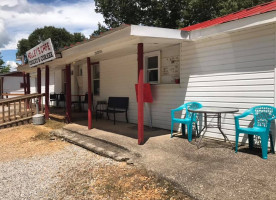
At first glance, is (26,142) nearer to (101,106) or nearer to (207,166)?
(101,106)

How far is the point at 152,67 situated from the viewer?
23.9 ft

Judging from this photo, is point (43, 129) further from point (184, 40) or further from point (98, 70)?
point (184, 40)

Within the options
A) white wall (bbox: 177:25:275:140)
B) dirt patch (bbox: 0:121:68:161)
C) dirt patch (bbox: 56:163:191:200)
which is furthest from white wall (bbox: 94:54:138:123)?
dirt patch (bbox: 56:163:191:200)

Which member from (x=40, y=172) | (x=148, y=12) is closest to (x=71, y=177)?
(x=40, y=172)

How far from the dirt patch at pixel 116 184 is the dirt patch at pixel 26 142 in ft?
6.26

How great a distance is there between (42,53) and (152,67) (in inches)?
167

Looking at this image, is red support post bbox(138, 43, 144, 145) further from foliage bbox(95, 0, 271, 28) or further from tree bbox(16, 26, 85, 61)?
tree bbox(16, 26, 85, 61)

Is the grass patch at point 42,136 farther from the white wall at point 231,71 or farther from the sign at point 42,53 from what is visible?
the white wall at point 231,71

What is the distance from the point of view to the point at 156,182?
3354mm

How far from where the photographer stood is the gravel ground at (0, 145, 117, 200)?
342 centimetres

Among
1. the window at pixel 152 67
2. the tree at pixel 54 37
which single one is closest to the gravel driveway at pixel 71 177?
the window at pixel 152 67

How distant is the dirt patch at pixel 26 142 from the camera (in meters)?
5.41

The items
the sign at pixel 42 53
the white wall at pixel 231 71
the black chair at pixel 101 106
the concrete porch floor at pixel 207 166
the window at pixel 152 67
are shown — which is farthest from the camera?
the black chair at pixel 101 106

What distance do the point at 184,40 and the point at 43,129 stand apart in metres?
5.45
